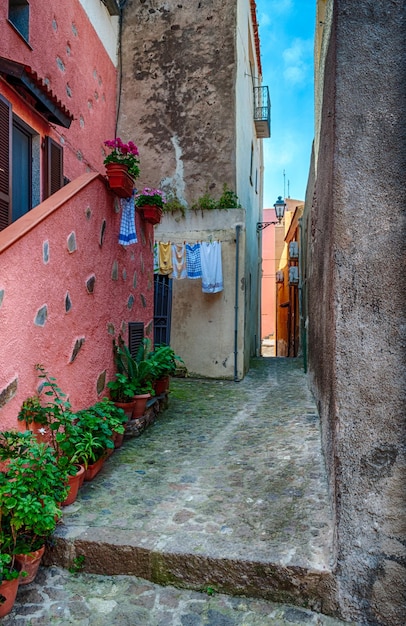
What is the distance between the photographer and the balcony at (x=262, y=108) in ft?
46.9

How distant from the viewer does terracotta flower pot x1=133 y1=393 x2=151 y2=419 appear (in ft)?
16.2

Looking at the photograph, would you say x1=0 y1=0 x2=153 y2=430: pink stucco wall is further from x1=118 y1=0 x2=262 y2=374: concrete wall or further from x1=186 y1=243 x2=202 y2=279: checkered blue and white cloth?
x1=186 y1=243 x2=202 y2=279: checkered blue and white cloth

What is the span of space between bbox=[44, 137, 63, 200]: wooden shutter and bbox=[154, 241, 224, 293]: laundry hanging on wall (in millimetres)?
3474

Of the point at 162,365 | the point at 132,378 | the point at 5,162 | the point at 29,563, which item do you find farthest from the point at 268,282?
the point at 29,563

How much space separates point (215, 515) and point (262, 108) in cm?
1410

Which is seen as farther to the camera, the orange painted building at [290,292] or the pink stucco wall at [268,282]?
the pink stucco wall at [268,282]

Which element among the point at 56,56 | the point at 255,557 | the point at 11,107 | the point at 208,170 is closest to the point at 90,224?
the point at 11,107

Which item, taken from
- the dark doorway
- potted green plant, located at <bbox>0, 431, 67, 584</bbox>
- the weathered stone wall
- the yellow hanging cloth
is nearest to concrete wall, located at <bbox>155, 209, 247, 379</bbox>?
the dark doorway

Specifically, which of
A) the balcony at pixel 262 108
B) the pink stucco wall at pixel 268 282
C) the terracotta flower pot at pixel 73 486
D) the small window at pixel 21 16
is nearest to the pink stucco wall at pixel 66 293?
the terracotta flower pot at pixel 73 486

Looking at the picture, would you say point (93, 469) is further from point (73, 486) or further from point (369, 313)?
point (369, 313)

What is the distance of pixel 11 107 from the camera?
4941mm

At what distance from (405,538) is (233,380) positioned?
23.7ft

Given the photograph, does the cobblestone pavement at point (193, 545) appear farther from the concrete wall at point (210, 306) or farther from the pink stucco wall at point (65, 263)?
the concrete wall at point (210, 306)

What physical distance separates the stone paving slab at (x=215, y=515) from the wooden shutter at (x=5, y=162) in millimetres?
2843
